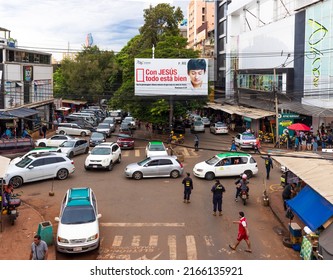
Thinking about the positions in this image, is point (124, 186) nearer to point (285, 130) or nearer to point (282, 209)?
point (282, 209)

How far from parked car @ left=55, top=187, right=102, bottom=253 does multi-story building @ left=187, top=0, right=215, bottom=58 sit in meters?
67.9

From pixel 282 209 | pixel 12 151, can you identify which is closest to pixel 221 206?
pixel 282 209

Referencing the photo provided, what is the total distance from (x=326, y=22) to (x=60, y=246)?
2709 cm

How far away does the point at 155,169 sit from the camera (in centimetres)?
2188

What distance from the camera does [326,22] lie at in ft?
102

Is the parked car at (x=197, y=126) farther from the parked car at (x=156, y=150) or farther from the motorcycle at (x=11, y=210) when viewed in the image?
the motorcycle at (x=11, y=210)

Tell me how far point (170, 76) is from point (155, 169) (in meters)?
15.3

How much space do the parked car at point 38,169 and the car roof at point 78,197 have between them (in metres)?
6.39

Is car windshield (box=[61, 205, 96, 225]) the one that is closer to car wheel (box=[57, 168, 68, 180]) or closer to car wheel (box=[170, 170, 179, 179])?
car wheel (box=[57, 168, 68, 180])

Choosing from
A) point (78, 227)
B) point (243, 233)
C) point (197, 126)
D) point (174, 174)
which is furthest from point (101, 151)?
point (197, 126)

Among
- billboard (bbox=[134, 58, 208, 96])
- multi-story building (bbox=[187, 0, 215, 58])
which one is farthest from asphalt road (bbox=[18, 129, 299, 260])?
multi-story building (bbox=[187, 0, 215, 58])

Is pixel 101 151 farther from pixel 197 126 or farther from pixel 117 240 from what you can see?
pixel 197 126

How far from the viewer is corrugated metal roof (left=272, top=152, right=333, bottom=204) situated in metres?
11.7

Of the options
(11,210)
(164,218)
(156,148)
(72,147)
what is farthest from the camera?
(72,147)
